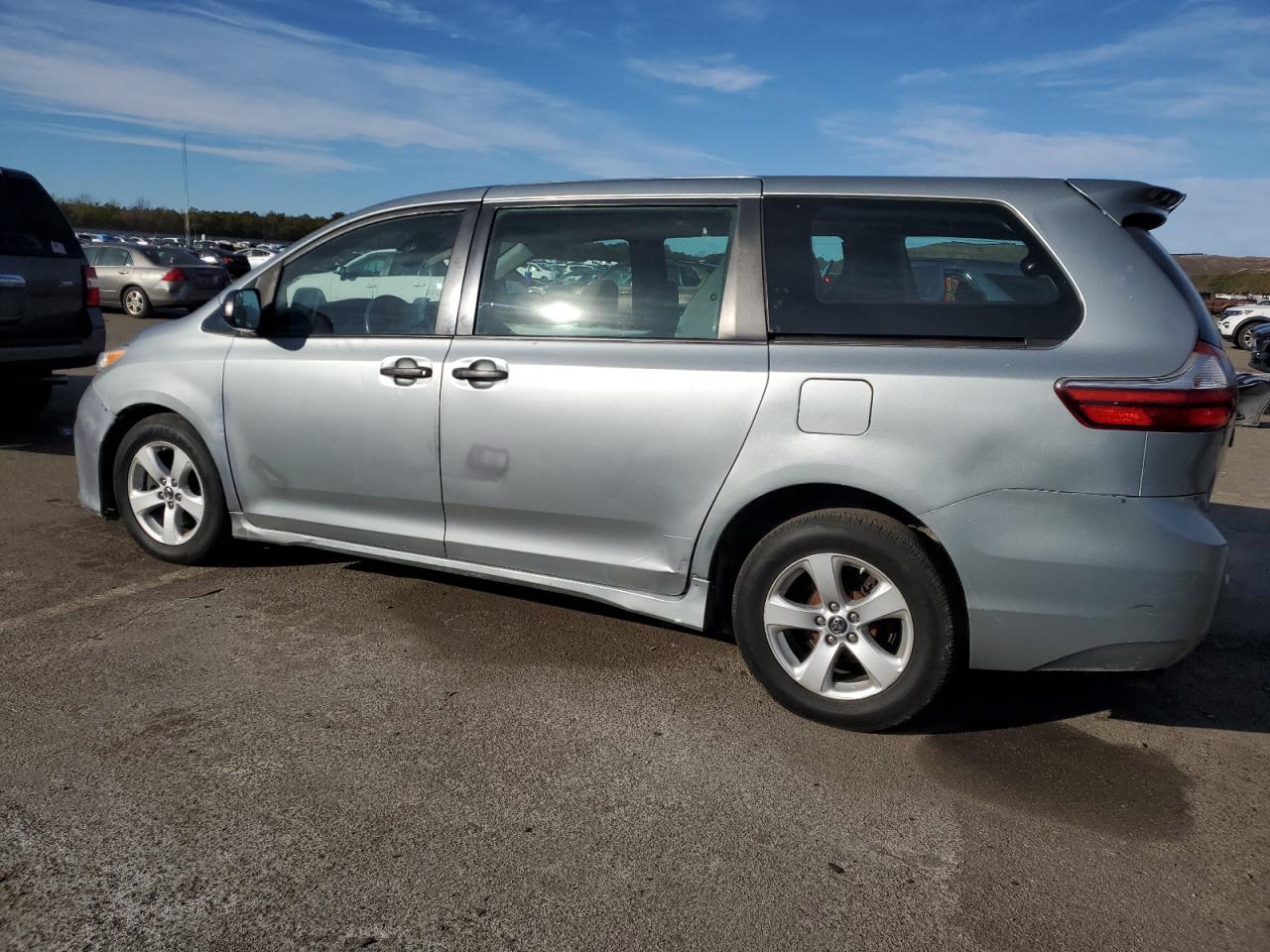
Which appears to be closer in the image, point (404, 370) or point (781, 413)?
point (781, 413)

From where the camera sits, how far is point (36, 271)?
7.50m

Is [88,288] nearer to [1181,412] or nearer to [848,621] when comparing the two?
[848,621]

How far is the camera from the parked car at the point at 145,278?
67.5 feet

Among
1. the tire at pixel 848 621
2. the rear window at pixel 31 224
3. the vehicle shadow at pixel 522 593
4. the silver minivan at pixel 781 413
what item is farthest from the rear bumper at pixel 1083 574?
the rear window at pixel 31 224

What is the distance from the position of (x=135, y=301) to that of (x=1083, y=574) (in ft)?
70.6

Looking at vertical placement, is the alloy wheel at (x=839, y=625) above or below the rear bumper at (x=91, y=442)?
below

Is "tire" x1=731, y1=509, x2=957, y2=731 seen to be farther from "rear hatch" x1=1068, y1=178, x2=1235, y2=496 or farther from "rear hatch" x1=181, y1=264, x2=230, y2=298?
"rear hatch" x1=181, y1=264, x2=230, y2=298

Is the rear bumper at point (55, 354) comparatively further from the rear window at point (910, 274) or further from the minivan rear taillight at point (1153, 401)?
the minivan rear taillight at point (1153, 401)

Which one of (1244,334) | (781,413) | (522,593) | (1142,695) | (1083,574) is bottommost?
(1142,695)

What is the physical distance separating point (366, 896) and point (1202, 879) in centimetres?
213

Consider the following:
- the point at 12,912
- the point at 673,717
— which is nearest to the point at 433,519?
the point at 673,717

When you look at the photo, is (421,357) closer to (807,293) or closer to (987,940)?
(807,293)

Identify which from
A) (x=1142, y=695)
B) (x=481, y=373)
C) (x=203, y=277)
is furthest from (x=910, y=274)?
(x=203, y=277)

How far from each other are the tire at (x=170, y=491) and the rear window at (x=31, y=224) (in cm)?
371
